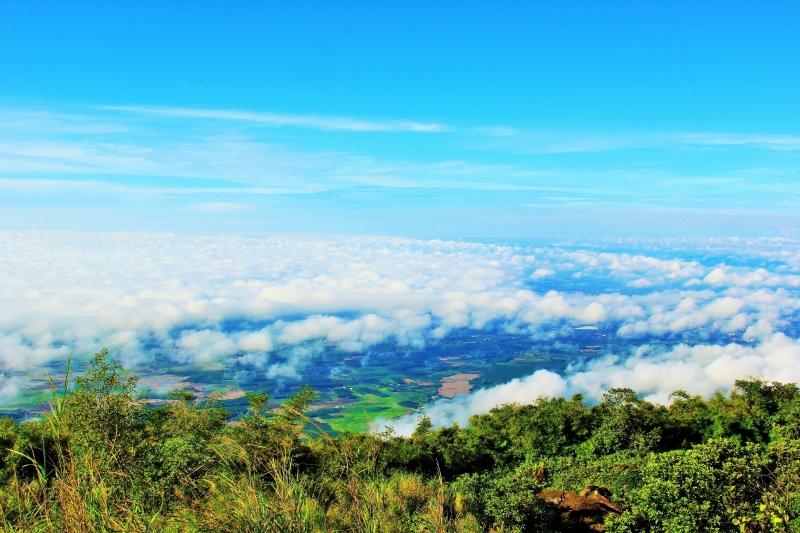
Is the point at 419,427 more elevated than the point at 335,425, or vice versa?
the point at 419,427

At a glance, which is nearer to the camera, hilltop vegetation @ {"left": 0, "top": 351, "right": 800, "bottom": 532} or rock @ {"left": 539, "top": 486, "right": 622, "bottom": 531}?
hilltop vegetation @ {"left": 0, "top": 351, "right": 800, "bottom": 532}

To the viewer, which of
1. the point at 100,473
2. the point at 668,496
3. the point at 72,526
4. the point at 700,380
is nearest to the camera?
the point at 72,526

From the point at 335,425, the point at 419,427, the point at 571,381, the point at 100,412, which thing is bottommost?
the point at 571,381

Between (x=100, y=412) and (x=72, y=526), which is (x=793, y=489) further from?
(x=100, y=412)

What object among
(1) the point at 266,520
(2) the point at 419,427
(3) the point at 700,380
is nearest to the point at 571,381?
(3) the point at 700,380

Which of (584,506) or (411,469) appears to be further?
(411,469)

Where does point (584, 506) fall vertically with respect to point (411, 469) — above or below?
above

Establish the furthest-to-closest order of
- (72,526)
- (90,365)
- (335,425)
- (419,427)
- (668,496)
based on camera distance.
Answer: (335,425) < (419,427) < (90,365) < (668,496) < (72,526)

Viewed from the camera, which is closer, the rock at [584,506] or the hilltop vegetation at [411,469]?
the hilltop vegetation at [411,469]
